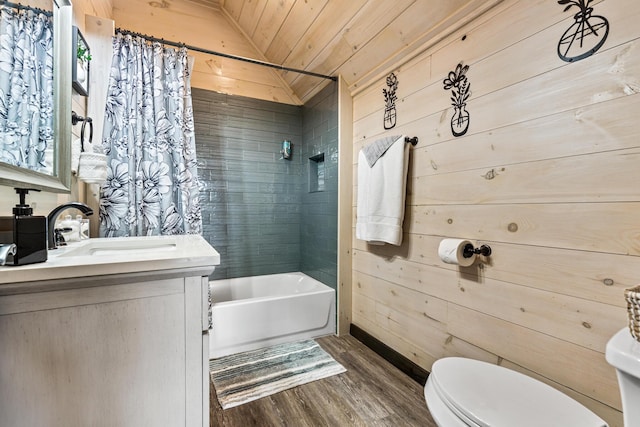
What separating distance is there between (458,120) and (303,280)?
6.46 ft

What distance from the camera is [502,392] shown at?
0.91 metres

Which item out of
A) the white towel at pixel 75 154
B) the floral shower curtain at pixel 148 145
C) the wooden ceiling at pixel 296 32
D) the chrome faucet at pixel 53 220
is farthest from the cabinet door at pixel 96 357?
the wooden ceiling at pixel 296 32

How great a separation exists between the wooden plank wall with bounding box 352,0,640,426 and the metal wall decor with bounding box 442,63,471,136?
0.03 metres

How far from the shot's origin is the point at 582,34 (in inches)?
39.8

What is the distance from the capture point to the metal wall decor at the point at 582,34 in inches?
38.1

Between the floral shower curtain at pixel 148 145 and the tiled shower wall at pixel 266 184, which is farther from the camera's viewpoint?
the tiled shower wall at pixel 266 184

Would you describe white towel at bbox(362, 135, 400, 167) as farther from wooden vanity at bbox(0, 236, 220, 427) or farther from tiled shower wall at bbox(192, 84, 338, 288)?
wooden vanity at bbox(0, 236, 220, 427)

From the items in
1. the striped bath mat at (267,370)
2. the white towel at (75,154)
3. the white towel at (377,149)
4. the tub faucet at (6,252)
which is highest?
the white towel at (377,149)

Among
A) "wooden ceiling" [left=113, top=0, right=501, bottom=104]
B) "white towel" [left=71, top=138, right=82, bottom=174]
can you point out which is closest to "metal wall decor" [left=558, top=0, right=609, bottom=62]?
"wooden ceiling" [left=113, top=0, right=501, bottom=104]

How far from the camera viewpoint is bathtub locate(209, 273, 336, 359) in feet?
6.69

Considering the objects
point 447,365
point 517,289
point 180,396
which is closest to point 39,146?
point 180,396

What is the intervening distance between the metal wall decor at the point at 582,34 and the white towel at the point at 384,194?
2.70 ft

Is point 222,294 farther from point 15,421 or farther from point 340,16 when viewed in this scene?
point 340,16

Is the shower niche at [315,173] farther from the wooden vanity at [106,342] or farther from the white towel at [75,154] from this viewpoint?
the wooden vanity at [106,342]
